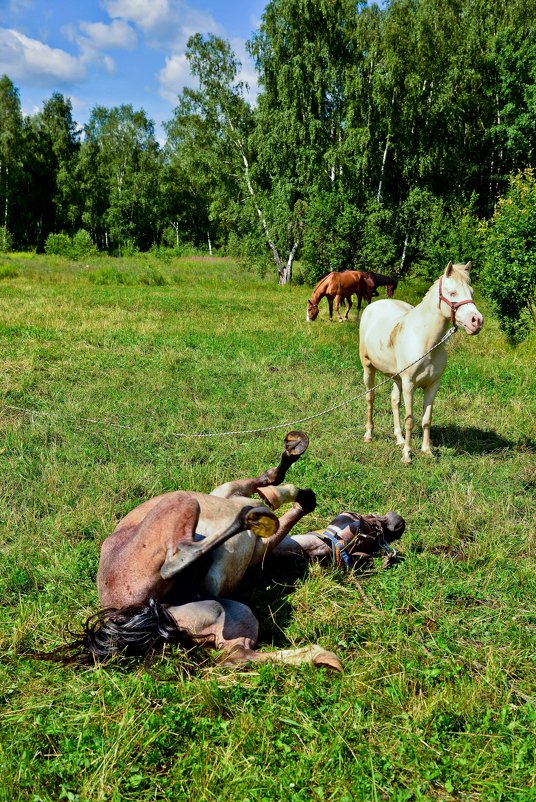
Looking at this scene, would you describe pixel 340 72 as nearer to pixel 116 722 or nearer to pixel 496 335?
pixel 496 335

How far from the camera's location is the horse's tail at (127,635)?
2.88m

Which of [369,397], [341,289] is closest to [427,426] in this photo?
[369,397]

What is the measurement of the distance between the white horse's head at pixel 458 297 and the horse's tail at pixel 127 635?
4278mm

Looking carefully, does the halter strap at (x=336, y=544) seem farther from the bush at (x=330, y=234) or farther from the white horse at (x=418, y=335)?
the bush at (x=330, y=234)

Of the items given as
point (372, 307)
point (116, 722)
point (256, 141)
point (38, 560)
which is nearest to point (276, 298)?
point (256, 141)

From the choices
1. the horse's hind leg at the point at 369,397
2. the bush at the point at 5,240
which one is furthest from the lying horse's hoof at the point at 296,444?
the bush at the point at 5,240

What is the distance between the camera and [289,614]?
11.5ft

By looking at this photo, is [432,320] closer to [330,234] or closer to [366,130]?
[330,234]

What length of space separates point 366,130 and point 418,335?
19.7 metres

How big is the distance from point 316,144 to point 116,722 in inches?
985

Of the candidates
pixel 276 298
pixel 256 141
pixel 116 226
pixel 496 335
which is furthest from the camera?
pixel 116 226

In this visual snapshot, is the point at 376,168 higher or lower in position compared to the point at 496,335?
higher

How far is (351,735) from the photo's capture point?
8.18 feet

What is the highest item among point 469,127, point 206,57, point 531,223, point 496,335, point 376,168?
point 206,57
